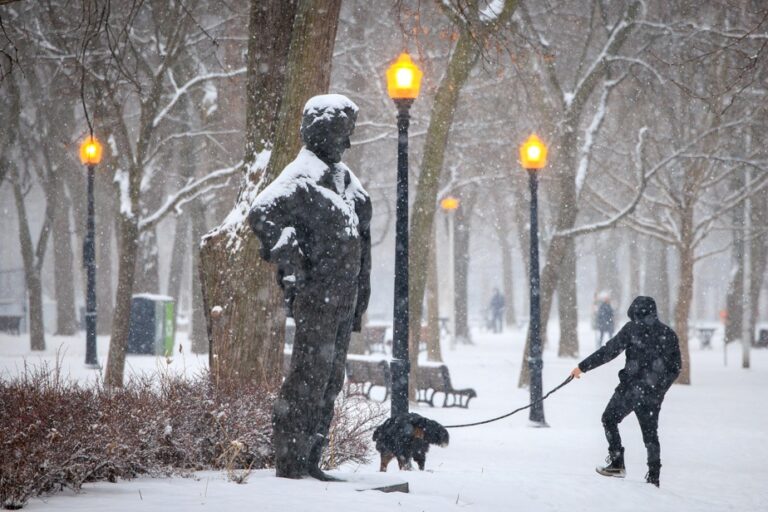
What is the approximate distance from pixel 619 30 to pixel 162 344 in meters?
13.7

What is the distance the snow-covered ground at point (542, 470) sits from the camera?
19.8ft

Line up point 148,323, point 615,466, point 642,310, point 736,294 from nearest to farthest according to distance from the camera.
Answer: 1. point 642,310
2. point 615,466
3. point 148,323
4. point 736,294

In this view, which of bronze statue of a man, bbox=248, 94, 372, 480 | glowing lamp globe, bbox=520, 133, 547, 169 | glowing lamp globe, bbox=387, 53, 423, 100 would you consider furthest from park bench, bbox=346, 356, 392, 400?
bronze statue of a man, bbox=248, 94, 372, 480

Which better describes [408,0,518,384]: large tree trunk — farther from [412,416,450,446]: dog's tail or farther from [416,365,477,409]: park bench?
[412,416,450,446]: dog's tail

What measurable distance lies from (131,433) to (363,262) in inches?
86.0

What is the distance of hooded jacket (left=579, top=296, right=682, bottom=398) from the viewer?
8.80 m

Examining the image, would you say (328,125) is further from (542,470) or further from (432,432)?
(542,470)

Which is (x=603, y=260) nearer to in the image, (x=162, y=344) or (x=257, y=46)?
(x=162, y=344)

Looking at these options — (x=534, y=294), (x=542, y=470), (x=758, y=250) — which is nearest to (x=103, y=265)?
(x=534, y=294)

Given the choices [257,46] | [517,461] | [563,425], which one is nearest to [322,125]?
[257,46]

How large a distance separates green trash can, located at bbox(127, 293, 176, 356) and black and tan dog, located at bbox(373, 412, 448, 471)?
1649cm

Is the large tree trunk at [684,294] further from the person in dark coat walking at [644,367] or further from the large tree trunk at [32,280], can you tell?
the large tree trunk at [32,280]

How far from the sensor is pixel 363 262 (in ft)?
22.9

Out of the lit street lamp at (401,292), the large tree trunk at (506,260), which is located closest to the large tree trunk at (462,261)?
the large tree trunk at (506,260)
